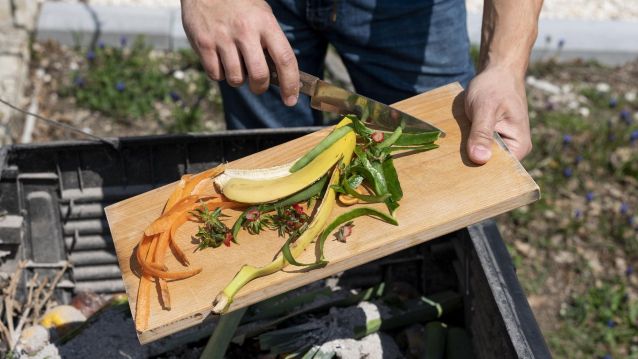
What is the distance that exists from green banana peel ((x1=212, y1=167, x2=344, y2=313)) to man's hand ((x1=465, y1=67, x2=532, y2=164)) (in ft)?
1.63

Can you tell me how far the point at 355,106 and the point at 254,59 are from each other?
1.41 ft

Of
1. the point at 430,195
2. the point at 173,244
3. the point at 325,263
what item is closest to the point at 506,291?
the point at 430,195

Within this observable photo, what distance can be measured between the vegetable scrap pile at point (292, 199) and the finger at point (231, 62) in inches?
12.3

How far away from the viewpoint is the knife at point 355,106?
8.20 ft

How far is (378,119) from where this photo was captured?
8.61 ft

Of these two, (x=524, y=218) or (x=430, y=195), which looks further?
(x=524, y=218)

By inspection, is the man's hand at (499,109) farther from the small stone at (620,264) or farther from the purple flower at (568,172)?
the purple flower at (568,172)

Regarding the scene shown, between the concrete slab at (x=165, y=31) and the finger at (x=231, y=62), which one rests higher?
the finger at (x=231, y=62)

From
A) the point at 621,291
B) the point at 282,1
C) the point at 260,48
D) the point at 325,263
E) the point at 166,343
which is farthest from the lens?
the point at 621,291

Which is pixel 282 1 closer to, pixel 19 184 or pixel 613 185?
pixel 19 184

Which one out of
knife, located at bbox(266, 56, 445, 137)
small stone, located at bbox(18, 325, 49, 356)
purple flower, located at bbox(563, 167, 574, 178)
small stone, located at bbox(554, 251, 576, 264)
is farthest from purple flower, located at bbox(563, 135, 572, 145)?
small stone, located at bbox(18, 325, 49, 356)

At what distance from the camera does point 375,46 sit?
10.8 feet

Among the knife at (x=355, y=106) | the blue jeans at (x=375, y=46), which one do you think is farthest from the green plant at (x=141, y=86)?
the knife at (x=355, y=106)

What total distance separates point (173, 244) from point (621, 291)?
106 inches
